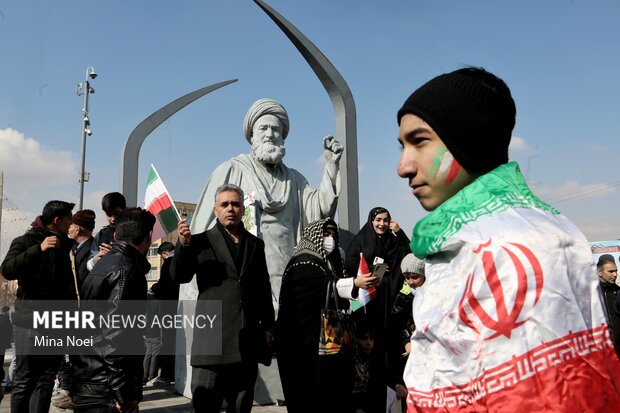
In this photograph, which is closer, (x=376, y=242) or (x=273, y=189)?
(x=376, y=242)

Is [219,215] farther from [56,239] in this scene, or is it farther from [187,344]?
[187,344]

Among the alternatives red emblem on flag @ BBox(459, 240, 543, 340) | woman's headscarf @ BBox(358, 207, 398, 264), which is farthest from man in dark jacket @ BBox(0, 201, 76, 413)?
red emblem on flag @ BBox(459, 240, 543, 340)

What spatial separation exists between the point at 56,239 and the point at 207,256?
1.20 meters

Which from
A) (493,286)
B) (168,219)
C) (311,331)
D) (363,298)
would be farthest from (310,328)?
(493,286)

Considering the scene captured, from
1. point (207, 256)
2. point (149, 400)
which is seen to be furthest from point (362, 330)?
point (149, 400)

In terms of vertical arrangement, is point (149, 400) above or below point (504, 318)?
below

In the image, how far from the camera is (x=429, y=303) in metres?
0.99

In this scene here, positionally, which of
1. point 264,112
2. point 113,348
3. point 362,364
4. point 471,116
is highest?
point 264,112

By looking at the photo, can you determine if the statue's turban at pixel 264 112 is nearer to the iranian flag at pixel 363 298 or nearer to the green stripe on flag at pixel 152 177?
the green stripe on flag at pixel 152 177

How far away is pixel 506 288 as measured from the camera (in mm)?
870

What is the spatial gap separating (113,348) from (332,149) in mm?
3883

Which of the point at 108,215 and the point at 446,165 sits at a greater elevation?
the point at 108,215

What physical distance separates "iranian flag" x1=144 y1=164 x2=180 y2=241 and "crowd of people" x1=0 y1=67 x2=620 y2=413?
16.5 inches

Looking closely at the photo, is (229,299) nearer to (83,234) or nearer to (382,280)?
(382,280)
